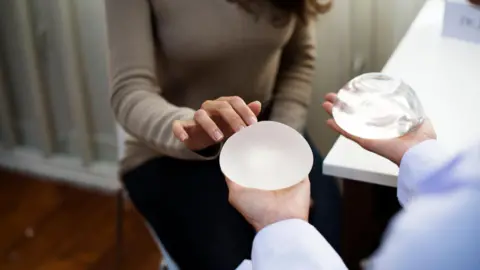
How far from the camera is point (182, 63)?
3.75 ft

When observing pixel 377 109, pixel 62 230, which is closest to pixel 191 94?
pixel 377 109

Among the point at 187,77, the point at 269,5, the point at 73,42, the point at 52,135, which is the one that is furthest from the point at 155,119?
the point at 52,135

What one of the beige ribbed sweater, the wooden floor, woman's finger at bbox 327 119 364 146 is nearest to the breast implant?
woman's finger at bbox 327 119 364 146

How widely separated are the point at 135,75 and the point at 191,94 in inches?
4.6

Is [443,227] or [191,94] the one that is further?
[191,94]

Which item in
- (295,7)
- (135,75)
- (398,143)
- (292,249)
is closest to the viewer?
(292,249)

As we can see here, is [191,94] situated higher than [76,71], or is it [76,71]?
[191,94]

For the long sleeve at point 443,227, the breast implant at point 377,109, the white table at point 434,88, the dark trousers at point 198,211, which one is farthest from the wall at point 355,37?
the long sleeve at point 443,227

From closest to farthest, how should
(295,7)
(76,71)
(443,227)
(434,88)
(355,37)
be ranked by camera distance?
1. (443,227)
2. (434,88)
3. (295,7)
4. (355,37)
5. (76,71)

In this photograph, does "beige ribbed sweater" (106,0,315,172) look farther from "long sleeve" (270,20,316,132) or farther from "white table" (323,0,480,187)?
"white table" (323,0,480,187)

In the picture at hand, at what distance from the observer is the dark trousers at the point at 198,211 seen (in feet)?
3.36

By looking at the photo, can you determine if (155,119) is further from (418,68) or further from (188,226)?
(418,68)

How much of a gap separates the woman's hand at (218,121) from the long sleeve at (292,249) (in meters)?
0.16

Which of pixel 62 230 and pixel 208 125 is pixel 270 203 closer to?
pixel 208 125
